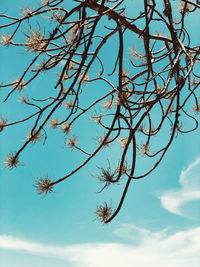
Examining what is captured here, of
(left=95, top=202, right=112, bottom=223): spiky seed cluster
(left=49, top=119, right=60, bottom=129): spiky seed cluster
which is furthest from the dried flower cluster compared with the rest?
(left=49, top=119, right=60, bottom=129): spiky seed cluster

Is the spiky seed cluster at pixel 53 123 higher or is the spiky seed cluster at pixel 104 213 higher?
the spiky seed cluster at pixel 53 123

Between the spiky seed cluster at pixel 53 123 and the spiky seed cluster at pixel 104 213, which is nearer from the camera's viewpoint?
the spiky seed cluster at pixel 104 213

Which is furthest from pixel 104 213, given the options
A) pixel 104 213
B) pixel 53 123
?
pixel 53 123

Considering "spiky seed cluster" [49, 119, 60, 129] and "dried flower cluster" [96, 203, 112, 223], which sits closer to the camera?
"dried flower cluster" [96, 203, 112, 223]

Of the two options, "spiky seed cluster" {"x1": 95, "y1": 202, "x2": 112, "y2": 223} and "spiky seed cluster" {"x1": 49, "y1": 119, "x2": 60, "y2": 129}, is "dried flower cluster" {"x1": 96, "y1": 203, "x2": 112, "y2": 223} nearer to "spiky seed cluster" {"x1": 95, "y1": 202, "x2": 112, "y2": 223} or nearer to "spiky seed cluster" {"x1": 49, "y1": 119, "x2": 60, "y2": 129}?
"spiky seed cluster" {"x1": 95, "y1": 202, "x2": 112, "y2": 223}

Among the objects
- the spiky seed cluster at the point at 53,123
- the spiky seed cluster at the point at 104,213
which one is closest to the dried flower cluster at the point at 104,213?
the spiky seed cluster at the point at 104,213

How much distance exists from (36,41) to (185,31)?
73 cm

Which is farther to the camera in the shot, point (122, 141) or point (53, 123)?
point (53, 123)

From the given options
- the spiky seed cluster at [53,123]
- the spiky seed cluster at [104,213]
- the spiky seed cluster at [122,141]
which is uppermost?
the spiky seed cluster at [53,123]

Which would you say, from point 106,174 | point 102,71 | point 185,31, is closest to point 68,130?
point 102,71

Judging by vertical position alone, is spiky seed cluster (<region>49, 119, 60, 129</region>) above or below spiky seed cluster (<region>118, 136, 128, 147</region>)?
above

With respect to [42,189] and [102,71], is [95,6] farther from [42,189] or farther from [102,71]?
[42,189]

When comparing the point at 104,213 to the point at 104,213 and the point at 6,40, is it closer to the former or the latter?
the point at 104,213

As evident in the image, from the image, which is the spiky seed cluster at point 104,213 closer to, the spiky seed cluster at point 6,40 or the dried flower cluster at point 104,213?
the dried flower cluster at point 104,213
